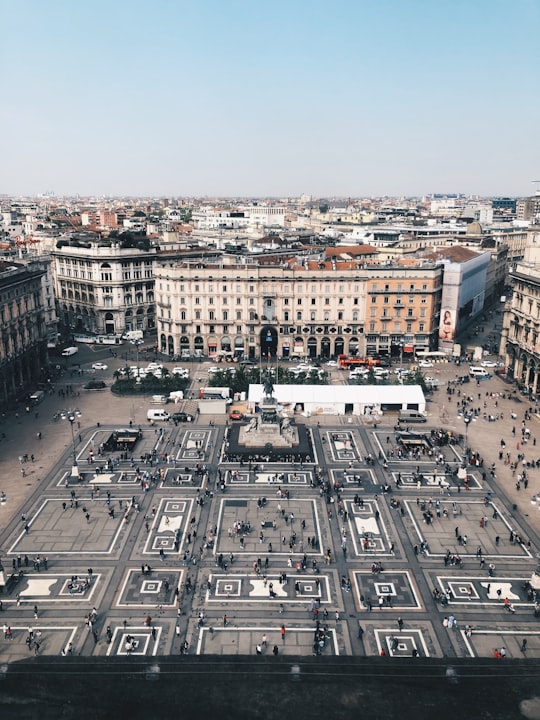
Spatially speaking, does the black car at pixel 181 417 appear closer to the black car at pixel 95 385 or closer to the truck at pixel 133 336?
the black car at pixel 95 385

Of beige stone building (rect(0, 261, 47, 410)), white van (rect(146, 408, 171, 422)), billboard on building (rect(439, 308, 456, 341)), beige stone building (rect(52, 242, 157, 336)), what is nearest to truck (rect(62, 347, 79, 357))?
beige stone building (rect(0, 261, 47, 410))

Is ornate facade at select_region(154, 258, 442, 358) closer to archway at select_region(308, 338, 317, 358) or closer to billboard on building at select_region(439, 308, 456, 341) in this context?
archway at select_region(308, 338, 317, 358)

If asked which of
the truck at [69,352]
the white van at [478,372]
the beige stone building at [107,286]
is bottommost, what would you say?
the white van at [478,372]

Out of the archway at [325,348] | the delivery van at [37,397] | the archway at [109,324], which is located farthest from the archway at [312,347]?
the delivery van at [37,397]

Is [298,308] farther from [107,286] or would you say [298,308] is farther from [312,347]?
[107,286]

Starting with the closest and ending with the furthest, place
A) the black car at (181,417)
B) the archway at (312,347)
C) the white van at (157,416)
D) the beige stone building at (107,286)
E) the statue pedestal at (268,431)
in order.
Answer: the statue pedestal at (268,431)
the black car at (181,417)
the white van at (157,416)
the archway at (312,347)
the beige stone building at (107,286)

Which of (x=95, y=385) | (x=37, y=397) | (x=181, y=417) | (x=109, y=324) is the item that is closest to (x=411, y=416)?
(x=181, y=417)
